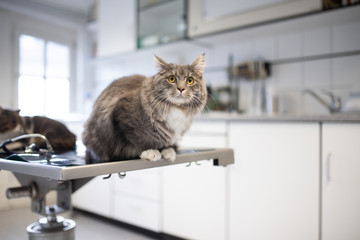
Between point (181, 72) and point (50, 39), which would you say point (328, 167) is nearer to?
point (181, 72)

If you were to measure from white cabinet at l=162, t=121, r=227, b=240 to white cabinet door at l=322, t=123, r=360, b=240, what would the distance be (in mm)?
512

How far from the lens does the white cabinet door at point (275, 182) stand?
1339 mm

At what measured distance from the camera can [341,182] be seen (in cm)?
126

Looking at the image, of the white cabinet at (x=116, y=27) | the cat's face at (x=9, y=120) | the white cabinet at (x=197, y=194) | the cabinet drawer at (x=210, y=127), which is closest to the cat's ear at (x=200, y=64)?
the cat's face at (x=9, y=120)

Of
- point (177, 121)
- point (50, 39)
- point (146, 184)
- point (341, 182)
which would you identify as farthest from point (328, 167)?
point (50, 39)

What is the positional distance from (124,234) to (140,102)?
15.5 inches

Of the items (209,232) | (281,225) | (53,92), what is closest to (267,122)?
(281,225)

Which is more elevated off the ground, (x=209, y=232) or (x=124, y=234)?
(x=124, y=234)

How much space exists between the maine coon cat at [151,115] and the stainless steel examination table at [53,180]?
0.31 feet

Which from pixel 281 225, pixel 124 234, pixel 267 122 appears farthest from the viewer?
pixel 267 122

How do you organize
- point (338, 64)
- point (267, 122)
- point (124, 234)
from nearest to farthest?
point (124, 234) → point (267, 122) → point (338, 64)

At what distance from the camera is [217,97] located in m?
2.26

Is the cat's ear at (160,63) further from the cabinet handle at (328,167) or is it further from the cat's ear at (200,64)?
the cabinet handle at (328,167)

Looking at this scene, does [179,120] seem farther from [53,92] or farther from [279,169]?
[53,92]
